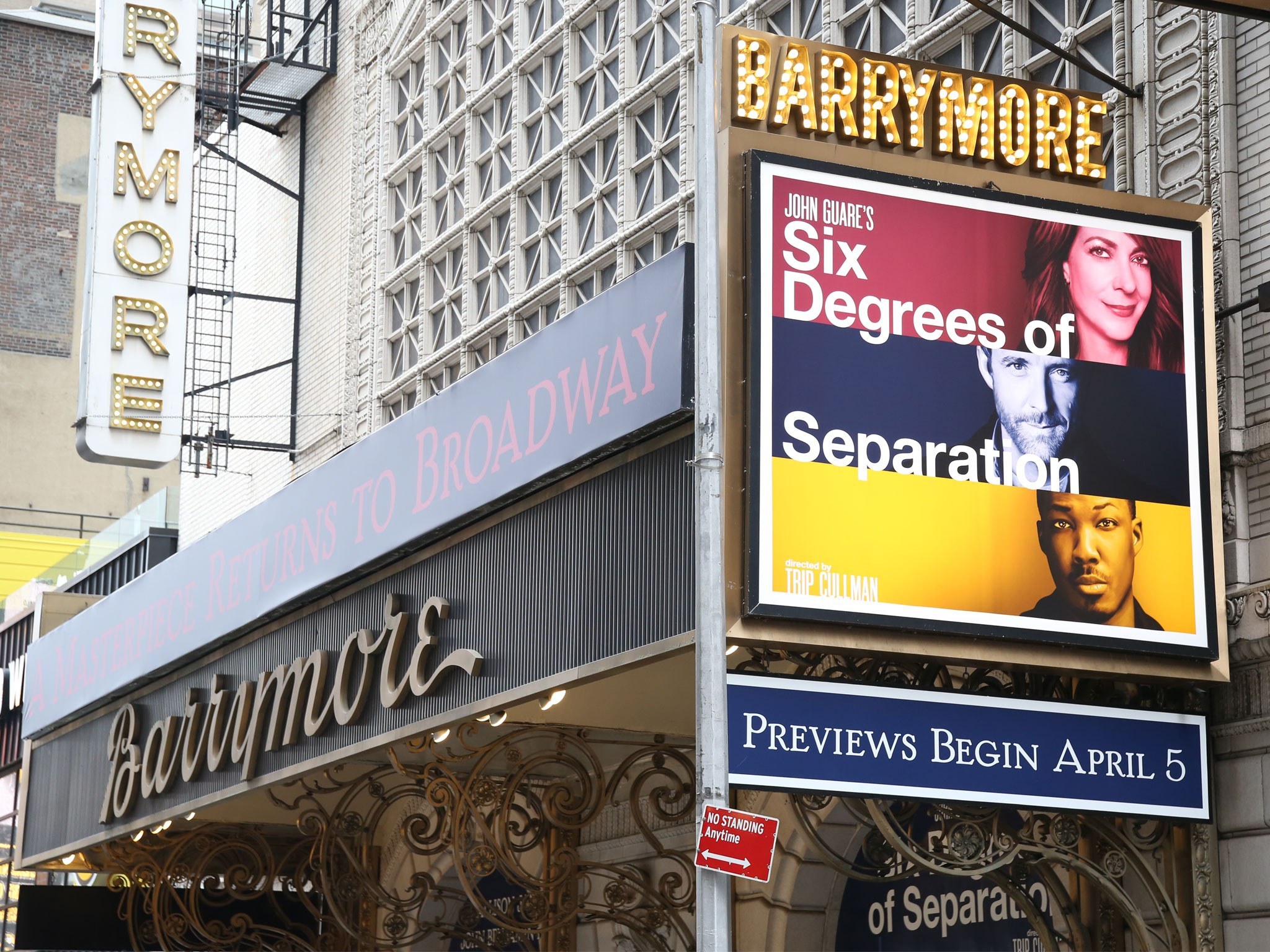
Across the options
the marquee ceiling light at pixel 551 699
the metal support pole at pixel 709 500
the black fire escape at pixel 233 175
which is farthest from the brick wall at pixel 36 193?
the metal support pole at pixel 709 500

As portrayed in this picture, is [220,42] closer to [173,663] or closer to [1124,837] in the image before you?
[173,663]

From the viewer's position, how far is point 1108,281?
10.1m

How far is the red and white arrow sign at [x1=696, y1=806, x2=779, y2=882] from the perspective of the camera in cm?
827

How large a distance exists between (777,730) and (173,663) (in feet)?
29.6

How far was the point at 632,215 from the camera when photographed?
17609 millimetres

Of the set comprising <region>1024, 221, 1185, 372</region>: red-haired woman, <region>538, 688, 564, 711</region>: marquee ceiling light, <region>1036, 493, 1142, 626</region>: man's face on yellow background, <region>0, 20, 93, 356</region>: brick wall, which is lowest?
<region>538, 688, 564, 711</region>: marquee ceiling light

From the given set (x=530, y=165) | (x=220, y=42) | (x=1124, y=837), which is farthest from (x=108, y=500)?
(x=1124, y=837)

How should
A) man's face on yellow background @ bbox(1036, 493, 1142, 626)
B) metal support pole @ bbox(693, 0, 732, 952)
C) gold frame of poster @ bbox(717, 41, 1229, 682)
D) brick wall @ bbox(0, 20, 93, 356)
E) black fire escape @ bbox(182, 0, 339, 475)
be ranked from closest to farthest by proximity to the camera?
metal support pole @ bbox(693, 0, 732, 952), gold frame of poster @ bbox(717, 41, 1229, 682), man's face on yellow background @ bbox(1036, 493, 1142, 626), black fire escape @ bbox(182, 0, 339, 475), brick wall @ bbox(0, 20, 93, 356)

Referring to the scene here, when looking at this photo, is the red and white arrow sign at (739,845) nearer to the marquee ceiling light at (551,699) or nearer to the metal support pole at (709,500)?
the metal support pole at (709,500)

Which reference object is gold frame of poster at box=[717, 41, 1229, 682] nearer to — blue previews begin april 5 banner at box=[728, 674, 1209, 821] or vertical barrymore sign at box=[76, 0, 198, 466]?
blue previews begin april 5 banner at box=[728, 674, 1209, 821]

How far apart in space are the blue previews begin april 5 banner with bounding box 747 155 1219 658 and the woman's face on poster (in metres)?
0.01

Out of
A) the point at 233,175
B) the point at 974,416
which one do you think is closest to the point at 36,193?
the point at 233,175

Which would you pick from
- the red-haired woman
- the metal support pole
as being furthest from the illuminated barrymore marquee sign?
the red-haired woman

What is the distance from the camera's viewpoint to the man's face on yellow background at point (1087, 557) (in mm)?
9672
